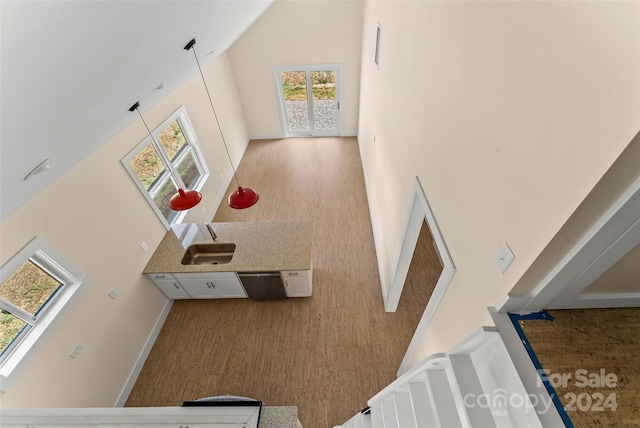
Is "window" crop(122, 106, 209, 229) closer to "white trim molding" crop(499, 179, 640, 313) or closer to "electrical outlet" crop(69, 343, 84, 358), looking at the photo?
"electrical outlet" crop(69, 343, 84, 358)

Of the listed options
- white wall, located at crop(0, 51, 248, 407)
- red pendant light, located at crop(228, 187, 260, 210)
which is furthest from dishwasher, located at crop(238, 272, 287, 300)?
white wall, located at crop(0, 51, 248, 407)

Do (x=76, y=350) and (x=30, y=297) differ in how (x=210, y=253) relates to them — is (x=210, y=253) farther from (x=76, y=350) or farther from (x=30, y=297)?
(x=30, y=297)

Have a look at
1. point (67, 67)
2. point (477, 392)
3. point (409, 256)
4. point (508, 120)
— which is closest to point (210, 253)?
point (409, 256)

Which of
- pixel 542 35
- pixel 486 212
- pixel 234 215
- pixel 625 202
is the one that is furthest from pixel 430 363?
pixel 234 215

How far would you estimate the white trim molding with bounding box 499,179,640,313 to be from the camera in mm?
796

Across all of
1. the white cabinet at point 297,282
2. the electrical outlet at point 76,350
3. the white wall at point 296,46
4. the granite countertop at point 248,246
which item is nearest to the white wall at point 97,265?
the electrical outlet at point 76,350

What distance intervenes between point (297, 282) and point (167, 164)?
2.50 metres

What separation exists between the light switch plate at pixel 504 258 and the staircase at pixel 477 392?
0.27 metres

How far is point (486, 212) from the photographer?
4.12 ft

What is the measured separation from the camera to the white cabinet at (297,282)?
11.1 feet

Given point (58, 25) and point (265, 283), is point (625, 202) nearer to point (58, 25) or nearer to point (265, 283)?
point (58, 25)

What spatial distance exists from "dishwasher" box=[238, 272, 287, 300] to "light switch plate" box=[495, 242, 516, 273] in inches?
101

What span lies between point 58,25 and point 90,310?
292 centimetres

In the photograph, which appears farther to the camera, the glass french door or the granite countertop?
the glass french door
